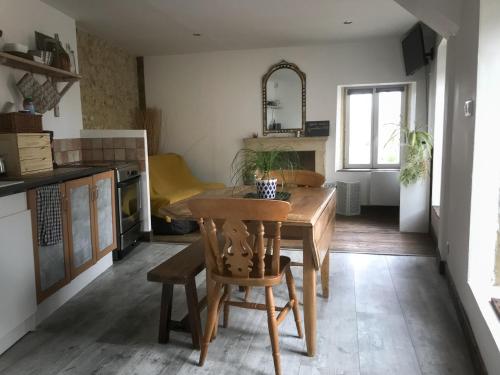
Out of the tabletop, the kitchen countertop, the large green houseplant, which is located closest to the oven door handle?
the kitchen countertop

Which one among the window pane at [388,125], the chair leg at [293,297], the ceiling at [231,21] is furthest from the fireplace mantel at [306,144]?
the chair leg at [293,297]

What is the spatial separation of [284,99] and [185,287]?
13.6ft

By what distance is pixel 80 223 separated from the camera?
3.03 m

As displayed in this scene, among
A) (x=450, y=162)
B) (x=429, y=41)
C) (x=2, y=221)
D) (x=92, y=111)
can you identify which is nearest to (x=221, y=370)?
(x=2, y=221)

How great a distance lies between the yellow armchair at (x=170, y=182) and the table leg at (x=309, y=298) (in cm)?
279

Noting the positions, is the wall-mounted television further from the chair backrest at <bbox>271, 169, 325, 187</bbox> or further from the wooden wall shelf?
the wooden wall shelf

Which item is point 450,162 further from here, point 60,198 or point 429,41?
point 60,198

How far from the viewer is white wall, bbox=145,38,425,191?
18.1ft

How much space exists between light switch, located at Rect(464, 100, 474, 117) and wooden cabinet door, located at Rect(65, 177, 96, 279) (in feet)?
8.43

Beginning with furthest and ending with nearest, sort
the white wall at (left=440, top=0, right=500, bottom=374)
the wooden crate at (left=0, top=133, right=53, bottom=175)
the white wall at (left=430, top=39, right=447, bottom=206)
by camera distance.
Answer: the white wall at (left=430, top=39, right=447, bottom=206)
the wooden crate at (left=0, top=133, right=53, bottom=175)
the white wall at (left=440, top=0, right=500, bottom=374)

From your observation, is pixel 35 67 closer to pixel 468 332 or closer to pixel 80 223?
pixel 80 223

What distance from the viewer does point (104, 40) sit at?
505 centimetres

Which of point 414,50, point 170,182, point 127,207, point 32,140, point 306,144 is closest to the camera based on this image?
point 32,140

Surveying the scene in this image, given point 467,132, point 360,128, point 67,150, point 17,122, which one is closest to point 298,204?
point 467,132
